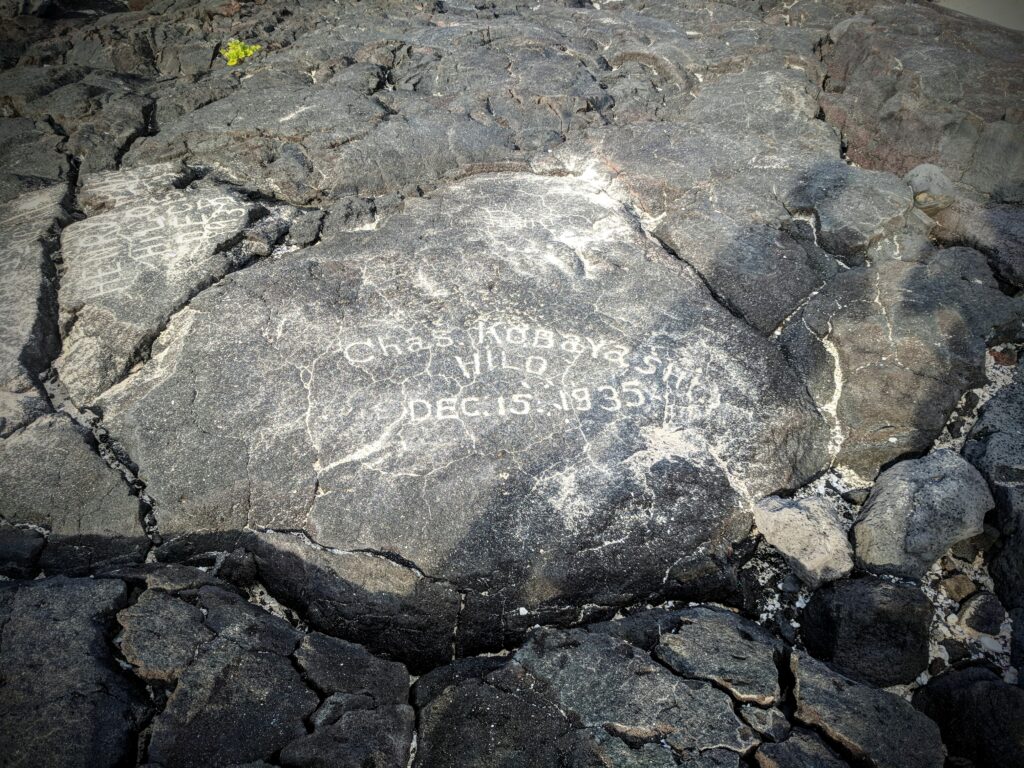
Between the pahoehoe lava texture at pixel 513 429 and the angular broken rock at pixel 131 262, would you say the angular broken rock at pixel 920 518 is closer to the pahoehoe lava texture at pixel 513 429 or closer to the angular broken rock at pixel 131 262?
the pahoehoe lava texture at pixel 513 429

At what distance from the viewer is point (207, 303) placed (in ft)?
10.6

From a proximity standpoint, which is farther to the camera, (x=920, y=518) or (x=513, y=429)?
(x=513, y=429)

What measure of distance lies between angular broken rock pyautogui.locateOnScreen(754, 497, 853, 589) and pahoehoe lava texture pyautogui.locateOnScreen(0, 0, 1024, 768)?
0.01 meters

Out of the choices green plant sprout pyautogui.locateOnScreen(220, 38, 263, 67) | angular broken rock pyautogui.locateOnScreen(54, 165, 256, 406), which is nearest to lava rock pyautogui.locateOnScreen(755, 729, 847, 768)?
angular broken rock pyautogui.locateOnScreen(54, 165, 256, 406)

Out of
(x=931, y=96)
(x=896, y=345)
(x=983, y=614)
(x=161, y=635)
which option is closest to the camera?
(x=161, y=635)

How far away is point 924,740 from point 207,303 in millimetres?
3557

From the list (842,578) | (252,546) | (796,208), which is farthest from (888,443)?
(252,546)

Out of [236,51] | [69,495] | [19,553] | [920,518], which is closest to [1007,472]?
[920,518]

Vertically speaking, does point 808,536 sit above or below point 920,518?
below

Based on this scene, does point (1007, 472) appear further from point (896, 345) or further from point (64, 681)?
point (64, 681)

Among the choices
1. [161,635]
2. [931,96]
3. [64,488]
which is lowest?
[64,488]

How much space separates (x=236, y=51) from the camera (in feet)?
18.9

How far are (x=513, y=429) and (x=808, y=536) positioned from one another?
1.31 metres

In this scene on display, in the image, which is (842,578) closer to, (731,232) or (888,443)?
(888,443)
